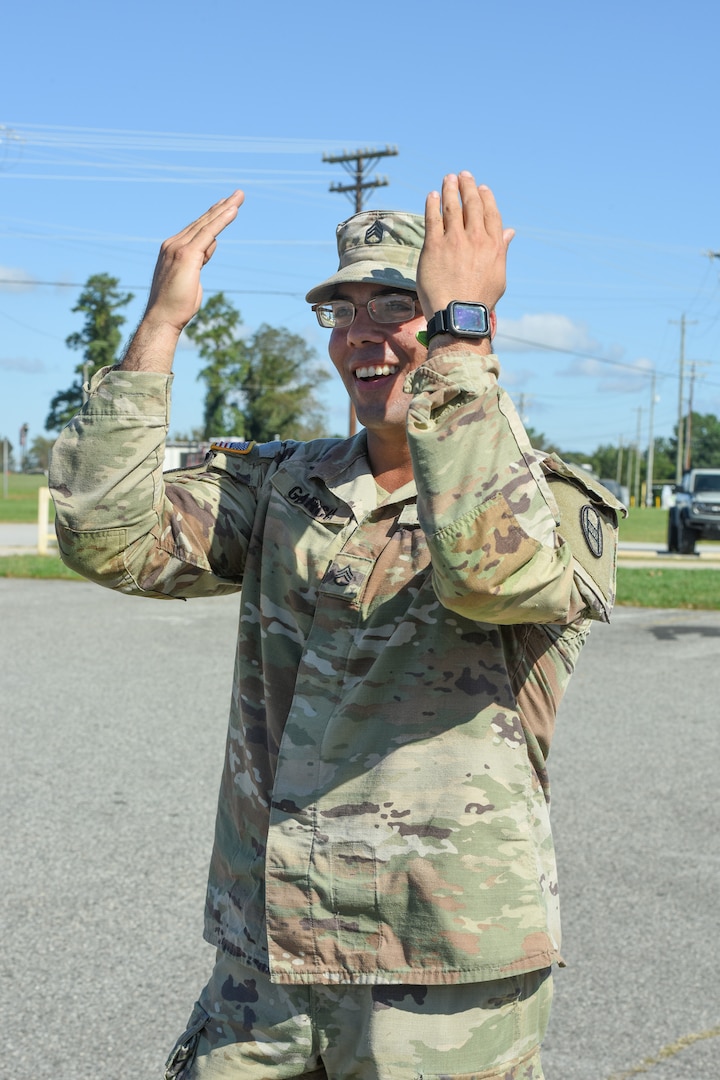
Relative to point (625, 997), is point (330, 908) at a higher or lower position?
higher

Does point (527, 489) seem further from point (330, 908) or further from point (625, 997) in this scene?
Answer: point (625, 997)

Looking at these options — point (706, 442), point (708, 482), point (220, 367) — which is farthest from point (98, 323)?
point (706, 442)

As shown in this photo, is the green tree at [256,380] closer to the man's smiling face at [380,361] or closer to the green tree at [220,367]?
the green tree at [220,367]

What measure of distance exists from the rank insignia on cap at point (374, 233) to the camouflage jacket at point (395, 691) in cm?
49

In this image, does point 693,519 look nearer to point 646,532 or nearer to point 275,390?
Result: point 646,532

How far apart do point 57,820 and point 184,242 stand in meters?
4.08

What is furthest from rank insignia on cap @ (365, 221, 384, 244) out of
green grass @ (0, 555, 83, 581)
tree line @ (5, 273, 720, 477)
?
tree line @ (5, 273, 720, 477)

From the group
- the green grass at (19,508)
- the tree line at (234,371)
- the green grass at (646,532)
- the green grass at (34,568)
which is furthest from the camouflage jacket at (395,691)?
the tree line at (234,371)

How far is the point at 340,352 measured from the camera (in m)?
2.34

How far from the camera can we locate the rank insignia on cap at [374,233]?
7.63 ft

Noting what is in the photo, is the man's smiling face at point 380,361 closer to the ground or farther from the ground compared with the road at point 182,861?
farther from the ground

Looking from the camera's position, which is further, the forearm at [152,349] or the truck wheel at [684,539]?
the truck wheel at [684,539]

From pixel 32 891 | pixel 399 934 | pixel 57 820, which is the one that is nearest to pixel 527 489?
pixel 399 934

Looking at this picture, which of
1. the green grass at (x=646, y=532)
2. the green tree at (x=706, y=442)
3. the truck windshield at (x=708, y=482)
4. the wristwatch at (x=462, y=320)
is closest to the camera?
the wristwatch at (x=462, y=320)
